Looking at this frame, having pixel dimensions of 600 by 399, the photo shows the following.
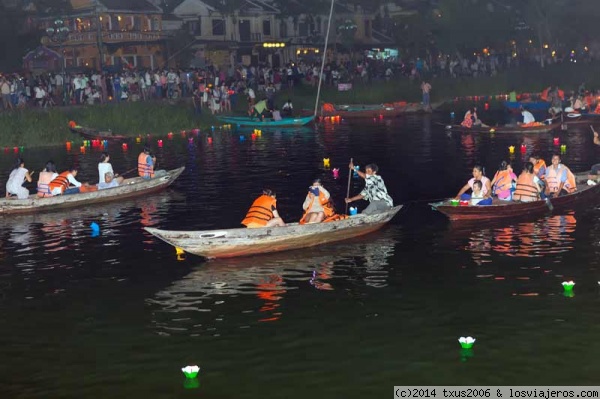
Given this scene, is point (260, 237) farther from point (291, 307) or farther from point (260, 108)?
point (260, 108)

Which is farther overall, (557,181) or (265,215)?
(557,181)

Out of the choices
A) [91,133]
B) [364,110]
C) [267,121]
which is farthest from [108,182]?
[364,110]

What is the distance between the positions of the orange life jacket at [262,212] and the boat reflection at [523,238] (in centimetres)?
500

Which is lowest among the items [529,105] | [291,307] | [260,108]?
[291,307]

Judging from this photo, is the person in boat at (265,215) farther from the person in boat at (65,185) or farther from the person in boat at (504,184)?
the person in boat at (65,185)

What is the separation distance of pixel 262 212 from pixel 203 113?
38127mm

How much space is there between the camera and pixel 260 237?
79.6 feet

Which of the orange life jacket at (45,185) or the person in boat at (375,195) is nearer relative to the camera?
the person in boat at (375,195)

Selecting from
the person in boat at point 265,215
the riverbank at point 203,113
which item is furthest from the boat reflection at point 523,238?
the riverbank at point 203,113

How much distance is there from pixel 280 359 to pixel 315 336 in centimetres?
134

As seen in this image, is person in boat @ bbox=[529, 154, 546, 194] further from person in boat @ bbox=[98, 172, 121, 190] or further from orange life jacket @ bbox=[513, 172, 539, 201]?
person in boat @ bbox=[98, 172, 121, 190]

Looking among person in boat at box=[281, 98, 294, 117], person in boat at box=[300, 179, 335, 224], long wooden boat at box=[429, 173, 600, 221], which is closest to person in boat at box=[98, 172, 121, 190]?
person in boat at box=[300, 179, 335, 224]

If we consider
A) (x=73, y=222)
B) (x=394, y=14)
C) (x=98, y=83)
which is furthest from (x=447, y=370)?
(x=394, y=14)

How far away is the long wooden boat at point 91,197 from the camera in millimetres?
32125
